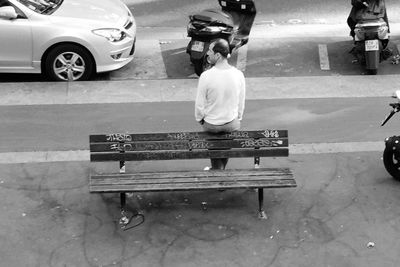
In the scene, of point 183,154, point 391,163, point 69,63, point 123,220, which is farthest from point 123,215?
point 69,63

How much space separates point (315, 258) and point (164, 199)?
1.76 meters

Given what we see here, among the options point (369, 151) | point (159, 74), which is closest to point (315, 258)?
point (369, 151)

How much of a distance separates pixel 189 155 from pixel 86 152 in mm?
1705

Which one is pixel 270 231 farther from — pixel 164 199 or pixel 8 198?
pixel 8 198

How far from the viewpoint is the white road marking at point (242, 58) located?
11.2 m

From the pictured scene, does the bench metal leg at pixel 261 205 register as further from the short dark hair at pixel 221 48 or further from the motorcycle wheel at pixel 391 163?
the motorcycle wheel at pixel 391 163

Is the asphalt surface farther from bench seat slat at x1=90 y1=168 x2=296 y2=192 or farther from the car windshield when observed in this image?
the car windshield

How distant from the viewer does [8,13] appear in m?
10.0

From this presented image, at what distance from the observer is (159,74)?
10.9 m

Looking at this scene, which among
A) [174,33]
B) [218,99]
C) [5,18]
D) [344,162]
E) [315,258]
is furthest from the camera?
[174,33]

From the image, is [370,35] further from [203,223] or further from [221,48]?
[203,223]

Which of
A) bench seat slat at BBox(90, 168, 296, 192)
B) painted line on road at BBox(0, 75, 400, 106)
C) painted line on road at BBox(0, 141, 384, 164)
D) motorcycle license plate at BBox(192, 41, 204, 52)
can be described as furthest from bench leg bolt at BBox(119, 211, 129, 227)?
motorcycle license plate at BBox(192, 41, 204, 52)

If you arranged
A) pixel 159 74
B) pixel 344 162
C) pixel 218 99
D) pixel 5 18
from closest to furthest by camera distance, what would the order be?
pixel 218 99 < pixel 344 162 < pixel 5 18 < pixel 159 74

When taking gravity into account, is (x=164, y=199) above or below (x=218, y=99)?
below
